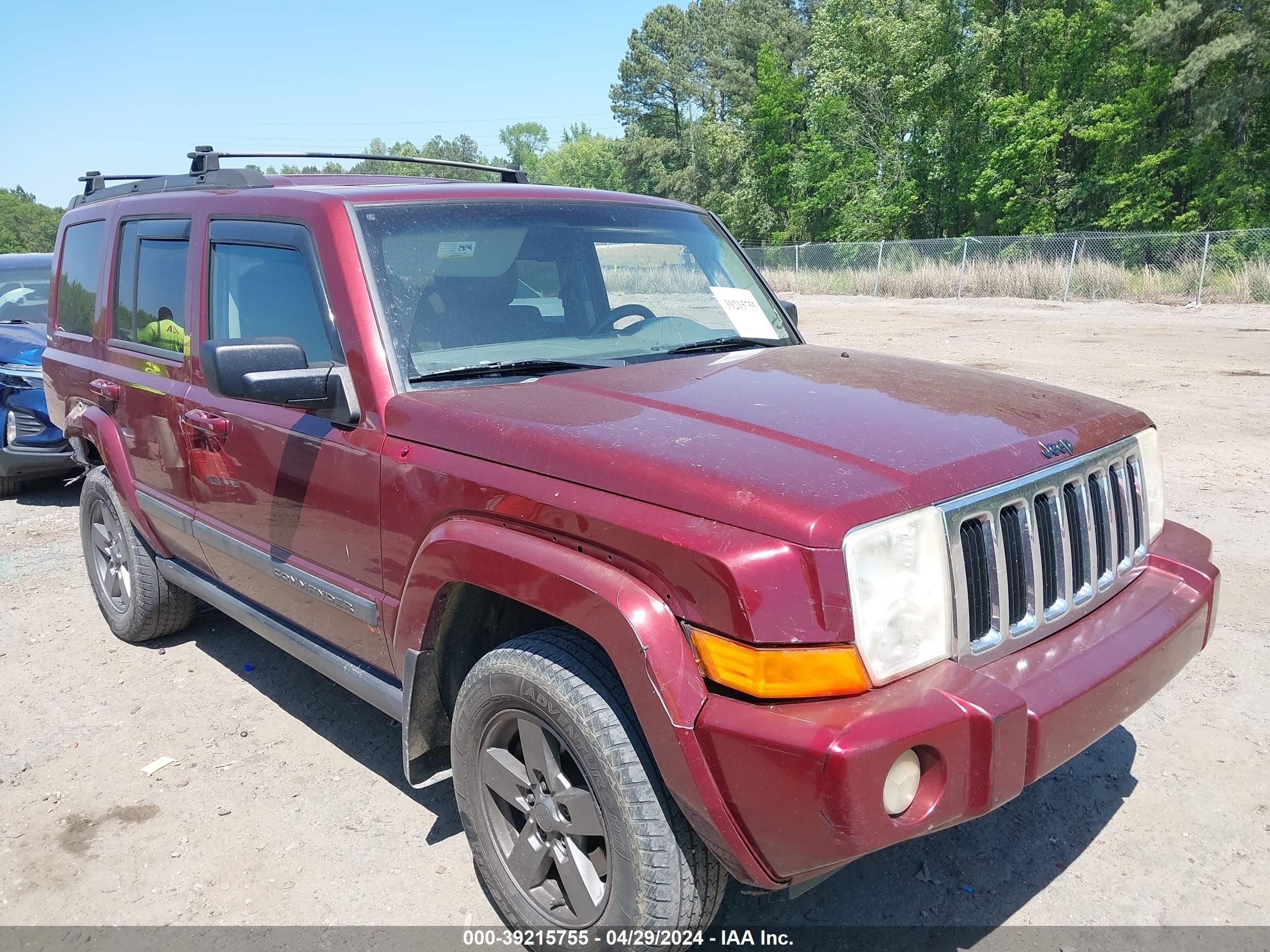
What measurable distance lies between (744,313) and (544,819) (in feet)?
6.85

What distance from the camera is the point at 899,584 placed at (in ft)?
6.38

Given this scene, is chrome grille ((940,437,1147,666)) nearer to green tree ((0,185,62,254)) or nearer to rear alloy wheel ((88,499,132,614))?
rear alloy wheel ((88,499,132,614))

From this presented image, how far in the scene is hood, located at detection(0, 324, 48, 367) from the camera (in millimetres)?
7332

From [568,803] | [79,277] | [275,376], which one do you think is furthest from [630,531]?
[79,277]

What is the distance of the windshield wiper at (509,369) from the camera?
2768mm

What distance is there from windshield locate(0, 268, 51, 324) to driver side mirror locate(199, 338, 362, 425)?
6888 mm

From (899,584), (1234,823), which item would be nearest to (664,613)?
(899,584)

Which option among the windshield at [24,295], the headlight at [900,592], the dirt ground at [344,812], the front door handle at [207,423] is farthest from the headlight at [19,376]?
the headlight at [900,592]

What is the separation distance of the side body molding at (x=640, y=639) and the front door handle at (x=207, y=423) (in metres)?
1.49

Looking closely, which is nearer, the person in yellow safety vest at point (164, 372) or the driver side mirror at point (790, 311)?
the person in yellow safety vest at point (164, 372)

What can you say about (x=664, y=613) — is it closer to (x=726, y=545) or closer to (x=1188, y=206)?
(x=726, y=545)

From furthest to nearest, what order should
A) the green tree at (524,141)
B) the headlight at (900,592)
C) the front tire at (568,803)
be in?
the green tree at (524,141) → the front tire at (568,803) → the headlight at (900,592)

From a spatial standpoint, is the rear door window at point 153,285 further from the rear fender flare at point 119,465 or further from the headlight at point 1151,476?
the headlight at point 1151,476

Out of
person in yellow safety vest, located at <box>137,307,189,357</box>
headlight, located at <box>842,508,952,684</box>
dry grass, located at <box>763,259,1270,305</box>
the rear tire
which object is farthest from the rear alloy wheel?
dry grass, located at <box>763,259,1270,305</box>
